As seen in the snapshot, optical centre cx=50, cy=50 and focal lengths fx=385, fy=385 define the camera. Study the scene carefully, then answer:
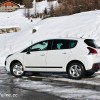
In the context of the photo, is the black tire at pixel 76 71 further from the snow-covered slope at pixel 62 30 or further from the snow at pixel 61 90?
the snow-covered slope at pixel 62 30

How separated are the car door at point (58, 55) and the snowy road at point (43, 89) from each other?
1.53 feet

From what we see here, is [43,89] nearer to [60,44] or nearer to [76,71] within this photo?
[76,71]

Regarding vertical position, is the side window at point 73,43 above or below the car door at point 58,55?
above

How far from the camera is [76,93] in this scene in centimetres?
1088

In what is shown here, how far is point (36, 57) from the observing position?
14.8 meters

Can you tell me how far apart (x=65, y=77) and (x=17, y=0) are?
11364 centimetres

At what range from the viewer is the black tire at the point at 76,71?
45.0 feet

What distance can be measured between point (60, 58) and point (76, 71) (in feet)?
2.57

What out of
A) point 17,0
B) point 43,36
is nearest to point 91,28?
point 43,36

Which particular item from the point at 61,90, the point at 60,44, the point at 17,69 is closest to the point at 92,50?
the point at 60,44

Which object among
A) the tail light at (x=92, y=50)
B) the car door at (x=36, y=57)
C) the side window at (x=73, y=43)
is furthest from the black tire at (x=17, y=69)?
the tail light at (x=92, y=50)

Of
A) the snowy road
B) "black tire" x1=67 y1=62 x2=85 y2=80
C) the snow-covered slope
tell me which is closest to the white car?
"black tire" x1=67 y1=62 x2=85 y2=80

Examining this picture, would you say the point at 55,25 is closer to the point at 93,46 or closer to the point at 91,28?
the point at 91,28

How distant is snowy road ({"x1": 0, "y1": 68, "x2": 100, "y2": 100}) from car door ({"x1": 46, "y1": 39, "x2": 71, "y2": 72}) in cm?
47
